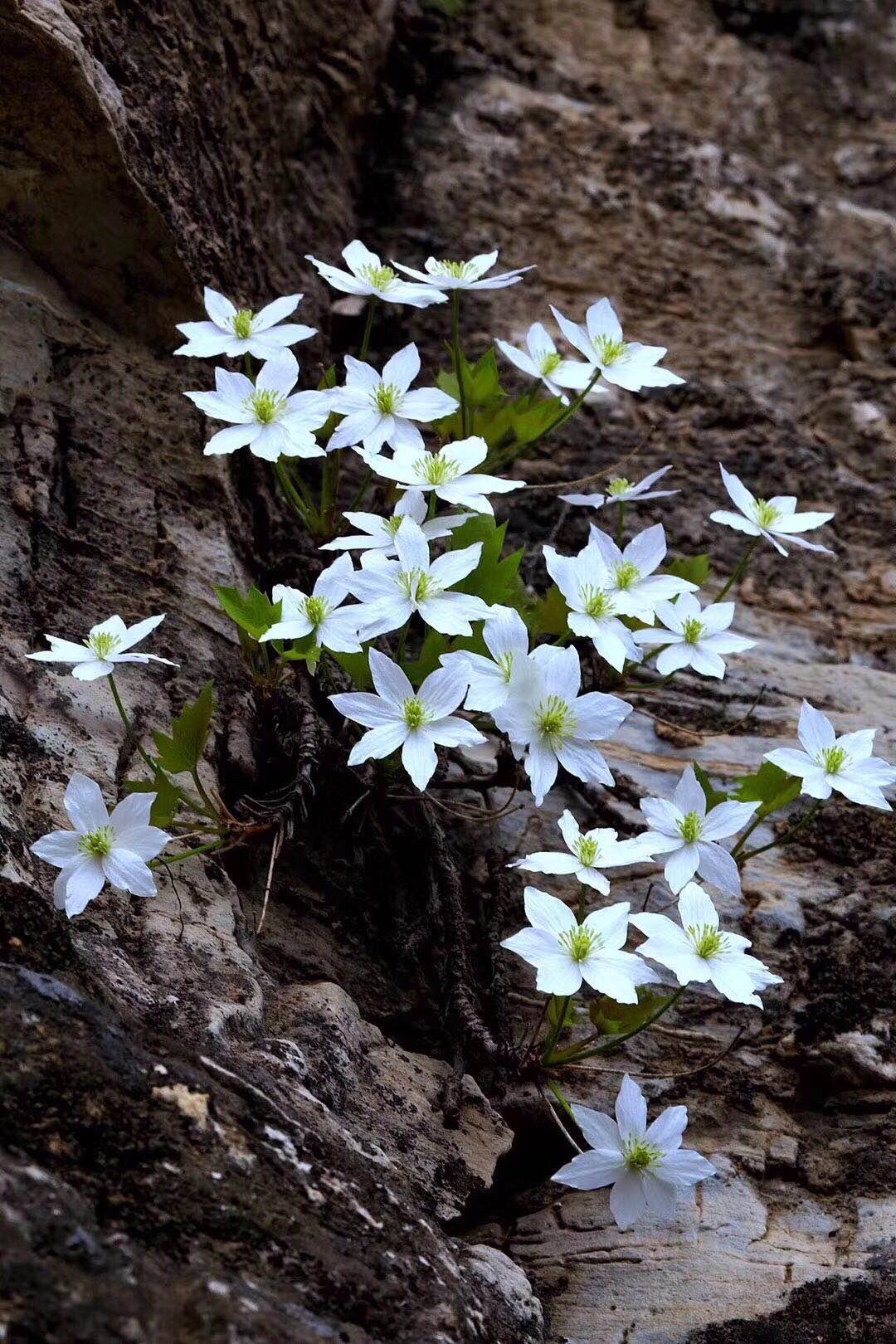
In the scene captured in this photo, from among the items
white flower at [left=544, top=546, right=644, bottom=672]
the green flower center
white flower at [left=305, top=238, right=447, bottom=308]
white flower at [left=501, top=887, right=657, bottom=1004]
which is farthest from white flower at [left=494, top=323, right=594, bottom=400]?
the green flower center

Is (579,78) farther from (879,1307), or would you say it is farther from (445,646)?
(879,1307)

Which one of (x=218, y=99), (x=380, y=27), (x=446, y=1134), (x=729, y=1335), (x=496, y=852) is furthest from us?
(x=380, y=27)

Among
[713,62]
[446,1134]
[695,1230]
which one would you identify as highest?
[713,62]

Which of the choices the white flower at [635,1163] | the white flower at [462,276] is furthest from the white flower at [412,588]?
the white flower at [635,1163]

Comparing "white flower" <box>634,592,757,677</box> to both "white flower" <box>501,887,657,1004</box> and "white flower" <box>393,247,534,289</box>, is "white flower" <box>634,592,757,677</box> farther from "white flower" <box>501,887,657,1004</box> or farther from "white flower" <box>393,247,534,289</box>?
"white flower" <box>393,247,534,289</box>

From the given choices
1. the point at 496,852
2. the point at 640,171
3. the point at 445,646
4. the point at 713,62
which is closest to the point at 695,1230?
the point at 496,852

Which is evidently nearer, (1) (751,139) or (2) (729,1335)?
(2) (729,1335)

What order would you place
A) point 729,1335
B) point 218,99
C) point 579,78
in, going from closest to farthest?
point 729,1335 → point 218,99 → point 579,78

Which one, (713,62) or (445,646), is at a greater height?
(713,62)
